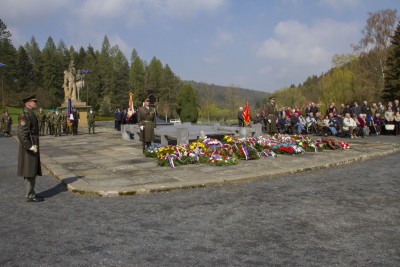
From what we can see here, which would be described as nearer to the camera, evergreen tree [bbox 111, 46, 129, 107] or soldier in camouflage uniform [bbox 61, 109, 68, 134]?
soldier in camouflage uniform [bbox 61, 109, 68, 134]

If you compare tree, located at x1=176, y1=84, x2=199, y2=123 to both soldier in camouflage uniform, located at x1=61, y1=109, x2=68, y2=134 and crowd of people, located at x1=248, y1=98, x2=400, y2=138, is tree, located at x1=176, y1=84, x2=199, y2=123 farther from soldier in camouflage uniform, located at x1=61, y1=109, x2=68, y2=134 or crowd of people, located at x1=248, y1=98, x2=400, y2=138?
crowd of people, located at x1=248, y1=98, x2=400, y2=138

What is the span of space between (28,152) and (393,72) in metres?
40.1

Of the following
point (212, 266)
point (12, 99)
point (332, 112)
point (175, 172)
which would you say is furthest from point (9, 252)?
point (12, 99)

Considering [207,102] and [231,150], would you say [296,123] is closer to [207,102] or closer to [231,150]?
[231,150]

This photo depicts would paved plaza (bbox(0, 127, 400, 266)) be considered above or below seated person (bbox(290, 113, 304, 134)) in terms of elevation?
below

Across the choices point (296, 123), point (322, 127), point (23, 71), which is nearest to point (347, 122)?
point (322, 127)

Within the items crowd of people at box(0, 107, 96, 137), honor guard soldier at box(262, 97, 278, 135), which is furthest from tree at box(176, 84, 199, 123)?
honor guard soldier at box(262, 97, 278, 135)

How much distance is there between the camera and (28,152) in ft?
21.8

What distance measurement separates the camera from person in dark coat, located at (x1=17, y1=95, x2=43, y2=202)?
649cm

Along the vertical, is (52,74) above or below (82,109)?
above

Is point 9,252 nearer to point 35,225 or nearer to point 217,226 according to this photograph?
point 35,225

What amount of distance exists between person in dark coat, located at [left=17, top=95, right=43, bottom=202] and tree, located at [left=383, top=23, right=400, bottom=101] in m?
38.8

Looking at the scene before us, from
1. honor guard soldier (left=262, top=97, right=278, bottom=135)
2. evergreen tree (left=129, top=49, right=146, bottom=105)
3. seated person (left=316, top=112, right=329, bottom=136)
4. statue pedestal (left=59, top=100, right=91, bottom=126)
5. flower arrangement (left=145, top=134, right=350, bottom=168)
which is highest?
evergreen tree (left=129, top=49, right=146, bottom=105)

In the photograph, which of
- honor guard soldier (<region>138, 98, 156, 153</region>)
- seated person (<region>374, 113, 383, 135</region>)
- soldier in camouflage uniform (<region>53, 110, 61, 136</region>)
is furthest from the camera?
soldier in camouflage uniform (<region>53, 110, 61, 136</region>)
